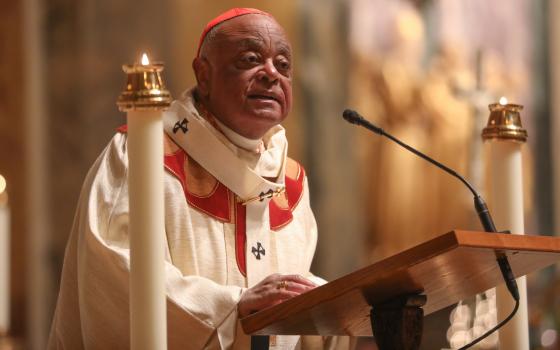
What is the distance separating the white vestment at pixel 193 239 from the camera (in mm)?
3074

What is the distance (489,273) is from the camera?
2.91m

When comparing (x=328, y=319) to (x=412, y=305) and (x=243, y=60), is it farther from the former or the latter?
(x=243, y=60)

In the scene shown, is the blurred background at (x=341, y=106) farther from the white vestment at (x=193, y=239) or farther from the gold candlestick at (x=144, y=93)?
the gold candlestick at (x=144, y=93)

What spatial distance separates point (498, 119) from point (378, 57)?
19.2 ft

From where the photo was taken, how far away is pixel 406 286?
9.09ft

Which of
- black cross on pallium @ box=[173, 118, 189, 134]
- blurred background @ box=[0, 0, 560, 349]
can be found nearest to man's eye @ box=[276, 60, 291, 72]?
black cross on pallium @ box=[173, 118, 189, 134]

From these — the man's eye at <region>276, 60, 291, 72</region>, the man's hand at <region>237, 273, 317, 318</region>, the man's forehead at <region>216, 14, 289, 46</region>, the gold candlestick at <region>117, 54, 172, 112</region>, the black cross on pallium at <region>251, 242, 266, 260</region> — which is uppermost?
the man's forehead at <region>216, 14, 289, 46</region>

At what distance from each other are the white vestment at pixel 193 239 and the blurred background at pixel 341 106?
5.25 ft

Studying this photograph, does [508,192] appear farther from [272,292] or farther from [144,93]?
[144,93]

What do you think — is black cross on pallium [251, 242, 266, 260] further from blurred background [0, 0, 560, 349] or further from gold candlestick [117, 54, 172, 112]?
blurred background [0, 0, 560, 349]

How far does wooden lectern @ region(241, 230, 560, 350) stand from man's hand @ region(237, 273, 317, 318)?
0.09m

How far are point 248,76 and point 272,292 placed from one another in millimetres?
857

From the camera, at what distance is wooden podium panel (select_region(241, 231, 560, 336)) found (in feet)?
8.14

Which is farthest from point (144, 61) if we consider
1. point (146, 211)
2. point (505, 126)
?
point (505, 126)
